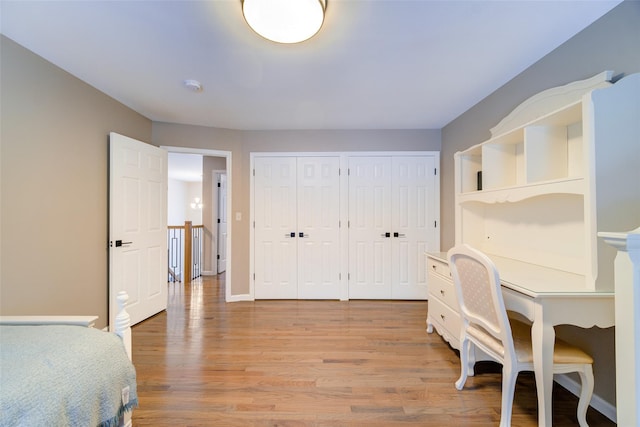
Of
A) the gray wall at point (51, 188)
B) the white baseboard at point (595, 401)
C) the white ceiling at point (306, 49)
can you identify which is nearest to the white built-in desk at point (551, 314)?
the white baseboard at point (595, 401)

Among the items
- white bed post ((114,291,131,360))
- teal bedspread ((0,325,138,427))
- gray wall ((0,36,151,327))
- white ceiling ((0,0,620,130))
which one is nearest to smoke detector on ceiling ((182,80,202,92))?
white ceiling ((0,0,620,130))

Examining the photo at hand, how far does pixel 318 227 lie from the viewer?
3.44 metres

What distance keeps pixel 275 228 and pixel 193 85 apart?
192 cm

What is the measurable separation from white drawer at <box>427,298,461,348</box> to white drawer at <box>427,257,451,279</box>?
10.4 inches

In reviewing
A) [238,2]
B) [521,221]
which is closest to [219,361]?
[238,2]

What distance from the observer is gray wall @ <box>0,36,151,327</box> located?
1668 millimetres

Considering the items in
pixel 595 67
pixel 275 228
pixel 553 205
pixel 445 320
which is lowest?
pixel 445 320

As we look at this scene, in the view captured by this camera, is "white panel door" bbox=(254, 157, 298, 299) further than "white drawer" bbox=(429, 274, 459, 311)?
Yes

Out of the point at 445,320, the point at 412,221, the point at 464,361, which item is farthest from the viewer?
the point at 412,221

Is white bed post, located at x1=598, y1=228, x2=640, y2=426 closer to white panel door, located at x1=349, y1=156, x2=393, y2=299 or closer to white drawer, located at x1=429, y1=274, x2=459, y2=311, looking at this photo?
white drawer, located at x1=429, y1=274, x2=459, y2=311

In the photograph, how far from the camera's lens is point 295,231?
3441 millimetres

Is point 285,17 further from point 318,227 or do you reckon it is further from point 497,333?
point 318,227

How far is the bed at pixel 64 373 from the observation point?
84 centimetres

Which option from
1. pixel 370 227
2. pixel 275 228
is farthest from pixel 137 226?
pixel 370 227
